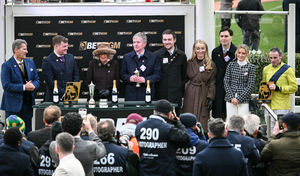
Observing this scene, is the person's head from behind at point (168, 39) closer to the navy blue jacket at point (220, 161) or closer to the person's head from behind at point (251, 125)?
the person's head from behind at point (251, 125)

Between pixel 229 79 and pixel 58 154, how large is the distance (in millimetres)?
5020

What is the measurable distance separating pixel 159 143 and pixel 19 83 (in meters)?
4.41

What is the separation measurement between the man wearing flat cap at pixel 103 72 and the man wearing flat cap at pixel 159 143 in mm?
3666

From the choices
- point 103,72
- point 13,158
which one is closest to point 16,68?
point 103,72

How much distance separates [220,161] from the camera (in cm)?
658

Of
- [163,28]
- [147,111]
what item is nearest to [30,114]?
[147,111]

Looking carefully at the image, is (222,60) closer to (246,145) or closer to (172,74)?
(172,74)

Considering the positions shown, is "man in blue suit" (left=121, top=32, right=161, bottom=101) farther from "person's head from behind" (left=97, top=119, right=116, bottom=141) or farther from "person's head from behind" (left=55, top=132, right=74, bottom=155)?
"person's head from behind" (left=55, top=132, right=74, bottom=155)

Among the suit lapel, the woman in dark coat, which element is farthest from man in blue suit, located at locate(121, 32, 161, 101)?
the suit lapel

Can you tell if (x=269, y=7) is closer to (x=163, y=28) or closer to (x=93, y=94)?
(x=163, y=28)

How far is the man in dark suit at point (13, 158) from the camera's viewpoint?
675 cm

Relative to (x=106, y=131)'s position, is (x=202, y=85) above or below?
above

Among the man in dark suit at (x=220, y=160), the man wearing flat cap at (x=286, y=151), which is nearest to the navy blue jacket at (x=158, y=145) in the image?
the man in dark suit at (x=220, y=160)

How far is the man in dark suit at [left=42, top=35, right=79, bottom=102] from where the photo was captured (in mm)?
11031
